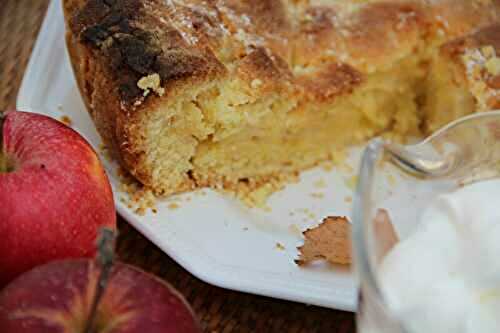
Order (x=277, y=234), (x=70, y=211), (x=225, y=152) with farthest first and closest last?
(x=225, y=152) → (x=277, y=234) → (x=70, y=211)

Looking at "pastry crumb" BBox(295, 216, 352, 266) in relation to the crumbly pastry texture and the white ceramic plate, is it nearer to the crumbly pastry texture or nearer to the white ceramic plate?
the white ceramic plate

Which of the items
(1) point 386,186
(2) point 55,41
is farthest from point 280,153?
(1) point 386,186

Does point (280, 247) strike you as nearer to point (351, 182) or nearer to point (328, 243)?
point (328, 243)

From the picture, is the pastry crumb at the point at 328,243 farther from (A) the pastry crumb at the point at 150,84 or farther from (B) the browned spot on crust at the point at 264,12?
(B) the browned spot on crust at the point at 264,12

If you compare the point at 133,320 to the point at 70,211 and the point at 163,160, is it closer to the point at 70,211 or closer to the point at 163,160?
the point at 70,211

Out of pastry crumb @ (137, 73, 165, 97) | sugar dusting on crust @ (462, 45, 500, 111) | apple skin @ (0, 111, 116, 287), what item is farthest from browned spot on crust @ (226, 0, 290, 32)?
apple skin @ (0, 111, 116, 287)

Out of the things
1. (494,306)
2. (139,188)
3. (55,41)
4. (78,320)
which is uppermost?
(55,41)
